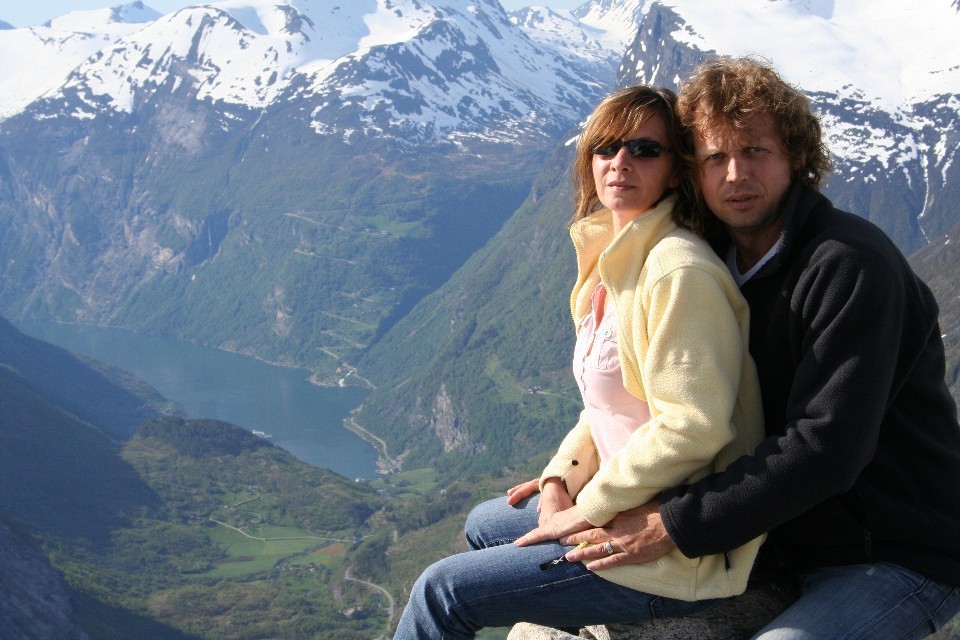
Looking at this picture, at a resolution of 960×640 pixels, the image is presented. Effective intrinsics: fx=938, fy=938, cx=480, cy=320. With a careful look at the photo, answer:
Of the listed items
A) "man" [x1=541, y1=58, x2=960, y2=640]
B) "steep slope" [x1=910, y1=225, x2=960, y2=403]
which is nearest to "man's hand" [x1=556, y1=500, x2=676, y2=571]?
"man" [x1=541, y1=58, x2=960, y2=640]

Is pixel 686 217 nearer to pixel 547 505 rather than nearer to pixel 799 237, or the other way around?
pixel 799 237

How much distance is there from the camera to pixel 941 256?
178250 millimetres

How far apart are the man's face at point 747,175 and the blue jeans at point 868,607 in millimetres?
2421

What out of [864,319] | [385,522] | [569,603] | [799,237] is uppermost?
[799,237]

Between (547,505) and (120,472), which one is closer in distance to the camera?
(547,505)

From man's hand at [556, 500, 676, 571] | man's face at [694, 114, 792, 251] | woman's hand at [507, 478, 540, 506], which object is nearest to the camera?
man's hand at [556, 500, 676, 571]

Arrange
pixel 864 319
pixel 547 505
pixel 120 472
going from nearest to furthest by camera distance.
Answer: pixel 864 319 → pixel 547 505 → pixel 120 472

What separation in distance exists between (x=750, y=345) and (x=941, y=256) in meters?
192

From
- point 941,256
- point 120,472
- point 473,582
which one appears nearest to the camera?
point 473,582

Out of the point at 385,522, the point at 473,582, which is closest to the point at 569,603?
the point at 473,582

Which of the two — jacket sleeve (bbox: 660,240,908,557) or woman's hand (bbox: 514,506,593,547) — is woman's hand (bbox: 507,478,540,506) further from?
jacket sleeve (bbox: 660,240,908,557)

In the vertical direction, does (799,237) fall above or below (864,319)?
above

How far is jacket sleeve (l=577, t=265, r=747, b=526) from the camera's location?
6133mm

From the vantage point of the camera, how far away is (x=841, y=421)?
5.85 meters
